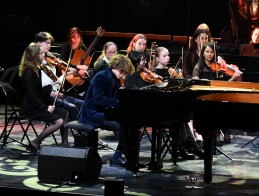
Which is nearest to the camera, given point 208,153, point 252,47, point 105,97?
point 208,153

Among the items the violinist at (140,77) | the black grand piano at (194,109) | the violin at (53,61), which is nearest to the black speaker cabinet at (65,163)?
the black grand piano at (194,109)

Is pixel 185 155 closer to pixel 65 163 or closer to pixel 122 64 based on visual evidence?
pixel 122 64

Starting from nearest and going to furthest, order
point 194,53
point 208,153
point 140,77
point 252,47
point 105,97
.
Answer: point 208,153 < point 105,97 < point 140,77 < point 194,53 < point 252,47

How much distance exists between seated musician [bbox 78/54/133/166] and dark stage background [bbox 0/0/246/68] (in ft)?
18.8

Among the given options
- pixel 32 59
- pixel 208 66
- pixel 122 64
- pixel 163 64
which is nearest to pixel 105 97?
pixel 122 64

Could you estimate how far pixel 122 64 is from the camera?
716 cm

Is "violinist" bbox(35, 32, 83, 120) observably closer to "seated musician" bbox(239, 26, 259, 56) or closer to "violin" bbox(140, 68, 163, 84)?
"violin" bbox(140, 68, 163, 84)

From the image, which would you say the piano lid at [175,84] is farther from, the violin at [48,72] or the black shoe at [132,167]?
the violin at [48,72]

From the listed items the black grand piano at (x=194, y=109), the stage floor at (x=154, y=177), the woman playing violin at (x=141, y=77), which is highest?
the woman playing violin at (x=141, y=77)

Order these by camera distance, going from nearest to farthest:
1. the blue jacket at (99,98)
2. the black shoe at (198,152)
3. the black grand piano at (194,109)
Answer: the black grand piano at (194,109), the blue jacket at (99,98), the black shoe at (198,152)

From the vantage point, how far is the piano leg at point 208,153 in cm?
623

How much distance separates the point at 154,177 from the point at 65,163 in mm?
1019

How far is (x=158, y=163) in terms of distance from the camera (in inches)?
282

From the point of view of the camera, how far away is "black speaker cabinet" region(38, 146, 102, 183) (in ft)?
20.7
